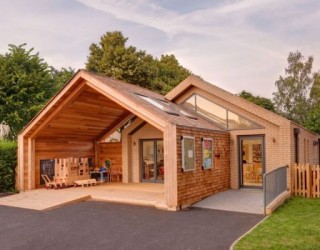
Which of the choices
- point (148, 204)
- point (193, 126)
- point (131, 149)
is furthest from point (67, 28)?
point (148, 204)

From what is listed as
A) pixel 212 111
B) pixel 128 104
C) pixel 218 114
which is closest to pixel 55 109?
pixel 128 104

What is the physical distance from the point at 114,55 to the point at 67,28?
1212 centimetres

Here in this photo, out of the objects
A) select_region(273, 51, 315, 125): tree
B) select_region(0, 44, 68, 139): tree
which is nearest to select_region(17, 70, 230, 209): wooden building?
select_region(0, 44, 68, 139): tree

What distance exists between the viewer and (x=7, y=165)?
46.3 feet

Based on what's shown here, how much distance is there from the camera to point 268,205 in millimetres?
9906

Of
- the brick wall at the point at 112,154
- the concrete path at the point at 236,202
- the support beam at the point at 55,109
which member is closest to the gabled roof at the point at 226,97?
the concrete path at the point at 236,202

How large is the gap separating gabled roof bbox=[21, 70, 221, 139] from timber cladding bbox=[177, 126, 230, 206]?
394mm

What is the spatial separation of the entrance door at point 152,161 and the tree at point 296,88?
24479 millimetres

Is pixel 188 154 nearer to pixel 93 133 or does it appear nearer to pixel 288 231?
pixel 288 231

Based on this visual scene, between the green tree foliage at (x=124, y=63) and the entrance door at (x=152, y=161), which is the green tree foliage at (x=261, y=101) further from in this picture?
the entrance door at (x=152, y=161)

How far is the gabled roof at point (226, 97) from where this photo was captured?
45.4ft

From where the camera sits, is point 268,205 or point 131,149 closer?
point 268,205

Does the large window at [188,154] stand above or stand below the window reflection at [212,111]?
below

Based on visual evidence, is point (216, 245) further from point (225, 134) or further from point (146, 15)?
point (146, 15)
